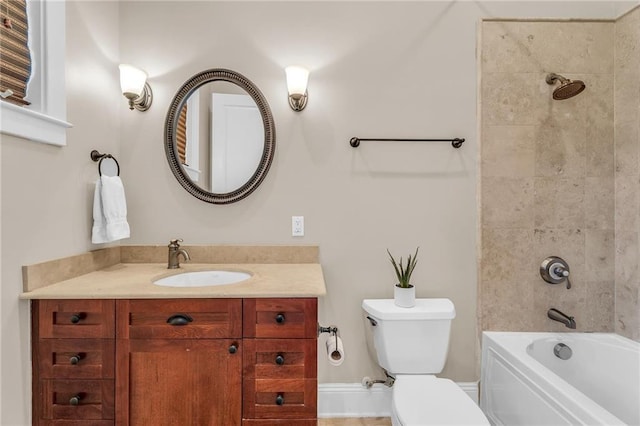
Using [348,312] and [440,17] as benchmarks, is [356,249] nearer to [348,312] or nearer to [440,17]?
[348,312]

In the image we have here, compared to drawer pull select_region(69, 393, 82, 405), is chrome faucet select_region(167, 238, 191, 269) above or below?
above

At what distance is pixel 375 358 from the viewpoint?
72.6 inches

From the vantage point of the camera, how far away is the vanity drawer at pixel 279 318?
1255 millimetres

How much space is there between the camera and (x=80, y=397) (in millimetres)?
1227

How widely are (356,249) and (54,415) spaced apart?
4.91 feet

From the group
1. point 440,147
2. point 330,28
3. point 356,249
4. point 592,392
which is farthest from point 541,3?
point 592,392

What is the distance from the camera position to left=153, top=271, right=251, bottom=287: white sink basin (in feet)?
5.45

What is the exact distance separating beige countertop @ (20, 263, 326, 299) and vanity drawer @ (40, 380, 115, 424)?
1.09 feet

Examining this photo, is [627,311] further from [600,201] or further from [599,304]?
[600,201]

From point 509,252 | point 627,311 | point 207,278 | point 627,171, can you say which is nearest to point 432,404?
point 509,252

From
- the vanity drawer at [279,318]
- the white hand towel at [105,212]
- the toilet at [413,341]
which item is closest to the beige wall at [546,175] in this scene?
the toilet at [413,341]

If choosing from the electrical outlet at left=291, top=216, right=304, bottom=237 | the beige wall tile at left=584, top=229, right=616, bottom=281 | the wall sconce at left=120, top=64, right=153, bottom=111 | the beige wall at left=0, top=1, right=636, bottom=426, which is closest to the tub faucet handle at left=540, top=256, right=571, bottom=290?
the beige wall tile at left=584, top=229, right=616, bottom=281

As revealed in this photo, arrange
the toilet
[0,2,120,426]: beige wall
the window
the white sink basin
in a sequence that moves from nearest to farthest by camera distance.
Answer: [0,2,120,426]: beige wall
the window
the toilet
the white sink basin

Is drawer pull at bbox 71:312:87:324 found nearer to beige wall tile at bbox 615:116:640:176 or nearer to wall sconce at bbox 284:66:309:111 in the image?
wall sconce at bbox 284:66:309:111
